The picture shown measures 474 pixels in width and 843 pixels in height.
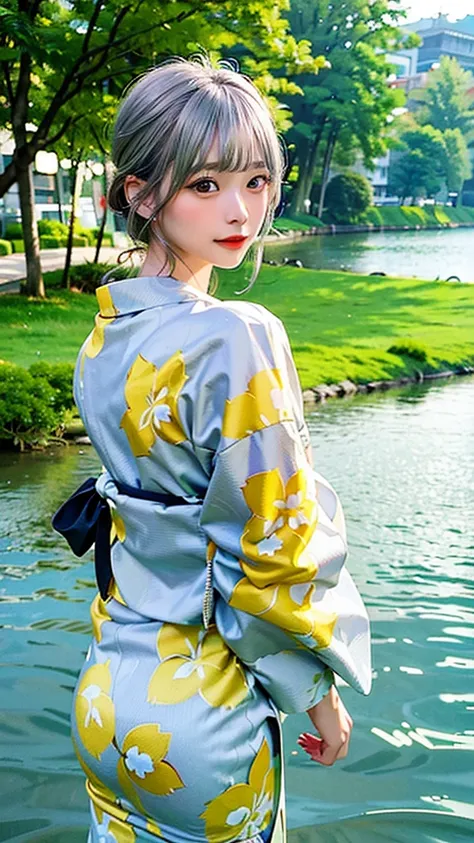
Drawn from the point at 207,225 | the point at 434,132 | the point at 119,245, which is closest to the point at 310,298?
the point at 119,245

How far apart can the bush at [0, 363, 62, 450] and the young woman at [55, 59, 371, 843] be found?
4012 mm

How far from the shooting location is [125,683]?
38.8 inches

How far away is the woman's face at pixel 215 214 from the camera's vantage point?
100 cm

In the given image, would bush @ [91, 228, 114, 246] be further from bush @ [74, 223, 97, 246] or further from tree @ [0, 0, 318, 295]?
tree @ [0, 0, 318, 295]

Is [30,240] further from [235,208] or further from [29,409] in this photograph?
[235,208]

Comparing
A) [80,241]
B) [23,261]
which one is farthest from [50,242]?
[23,261]

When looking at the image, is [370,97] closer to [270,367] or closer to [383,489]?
[383,489]

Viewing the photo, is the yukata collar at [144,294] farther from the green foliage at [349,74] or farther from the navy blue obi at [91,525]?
the green foliage at [349,74]

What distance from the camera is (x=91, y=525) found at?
1131 mm

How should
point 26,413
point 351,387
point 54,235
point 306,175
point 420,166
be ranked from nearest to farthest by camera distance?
point 26,413 < point 351,387 < point 54,235 < point 306,175 < point 420,166

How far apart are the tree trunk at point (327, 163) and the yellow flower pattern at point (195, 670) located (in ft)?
88.1

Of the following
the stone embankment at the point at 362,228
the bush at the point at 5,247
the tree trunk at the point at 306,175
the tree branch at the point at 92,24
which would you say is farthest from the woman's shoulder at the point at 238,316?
the tree trunk at the point at 306,175

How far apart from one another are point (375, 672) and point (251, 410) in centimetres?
163

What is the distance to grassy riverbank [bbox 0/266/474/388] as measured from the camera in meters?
7.82
